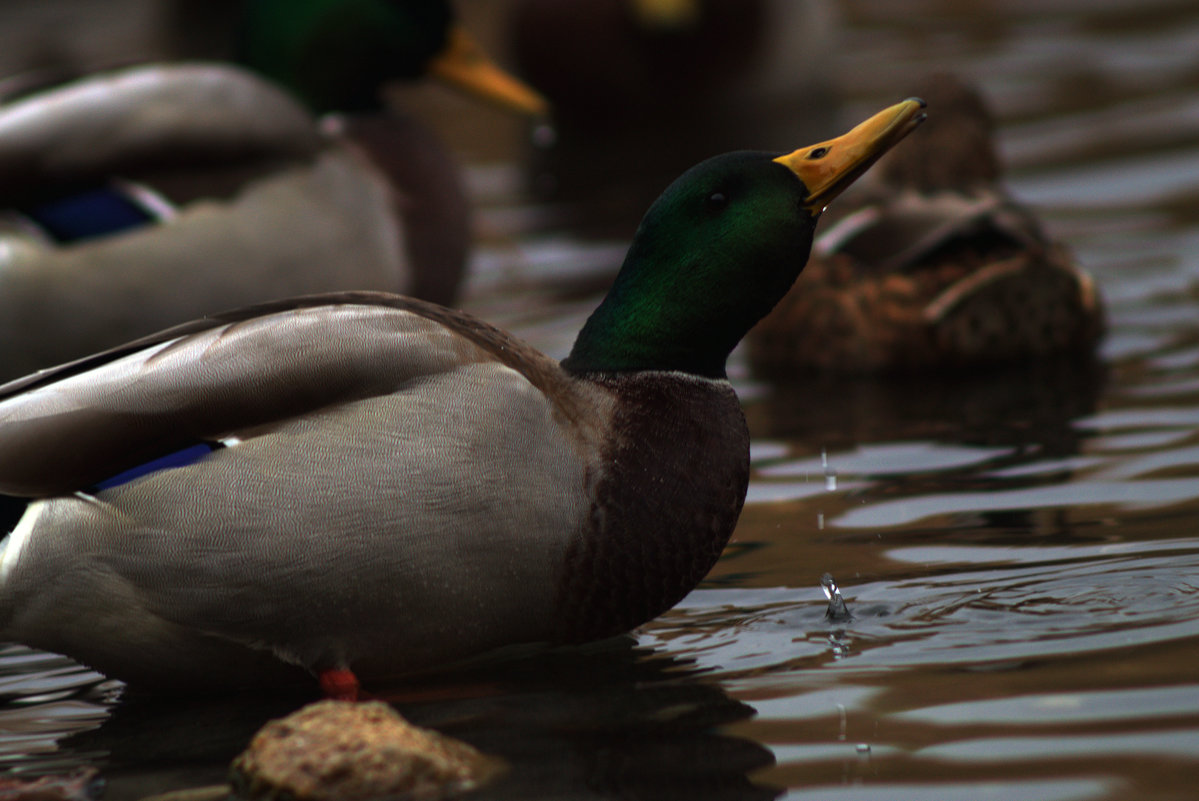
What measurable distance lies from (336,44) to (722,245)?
3.99 metres

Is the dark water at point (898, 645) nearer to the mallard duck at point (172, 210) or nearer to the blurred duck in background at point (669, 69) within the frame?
the mallard duck at point (172, 210)

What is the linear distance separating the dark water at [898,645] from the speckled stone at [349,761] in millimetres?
113

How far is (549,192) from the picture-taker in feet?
32.6

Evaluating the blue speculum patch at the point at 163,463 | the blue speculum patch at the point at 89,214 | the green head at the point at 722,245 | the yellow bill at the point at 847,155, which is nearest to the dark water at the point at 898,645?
the blue speculum patch at the point at 163,463

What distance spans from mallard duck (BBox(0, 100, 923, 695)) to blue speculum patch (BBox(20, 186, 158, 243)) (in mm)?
2602

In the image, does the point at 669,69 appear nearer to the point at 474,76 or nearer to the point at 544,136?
the point at 544,136

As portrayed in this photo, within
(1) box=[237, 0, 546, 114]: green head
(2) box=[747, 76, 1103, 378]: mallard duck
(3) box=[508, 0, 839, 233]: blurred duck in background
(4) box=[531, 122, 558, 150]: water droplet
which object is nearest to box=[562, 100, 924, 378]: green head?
(2) box=[747, 76, 1103, 378]: mallard duck

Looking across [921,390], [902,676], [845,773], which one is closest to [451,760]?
[845,773]

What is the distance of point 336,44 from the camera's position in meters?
7.70

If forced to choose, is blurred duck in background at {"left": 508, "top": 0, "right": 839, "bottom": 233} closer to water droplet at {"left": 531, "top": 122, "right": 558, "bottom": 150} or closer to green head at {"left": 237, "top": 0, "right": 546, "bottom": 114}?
water droplet at {"left": 531, "top": 122, "right": 558, "bottom": 150}

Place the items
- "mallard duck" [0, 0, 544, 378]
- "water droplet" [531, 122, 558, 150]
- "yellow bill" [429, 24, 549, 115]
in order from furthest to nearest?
"water droplet" [531, 122, 558, 150] < "yellow bill" [429, 24, 549, 115] < "mallard duck" [0, 0, 544, 378]

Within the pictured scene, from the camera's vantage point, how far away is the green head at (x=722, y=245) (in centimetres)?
406

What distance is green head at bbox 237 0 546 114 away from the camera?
25.2ft

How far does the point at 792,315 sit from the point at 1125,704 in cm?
333
